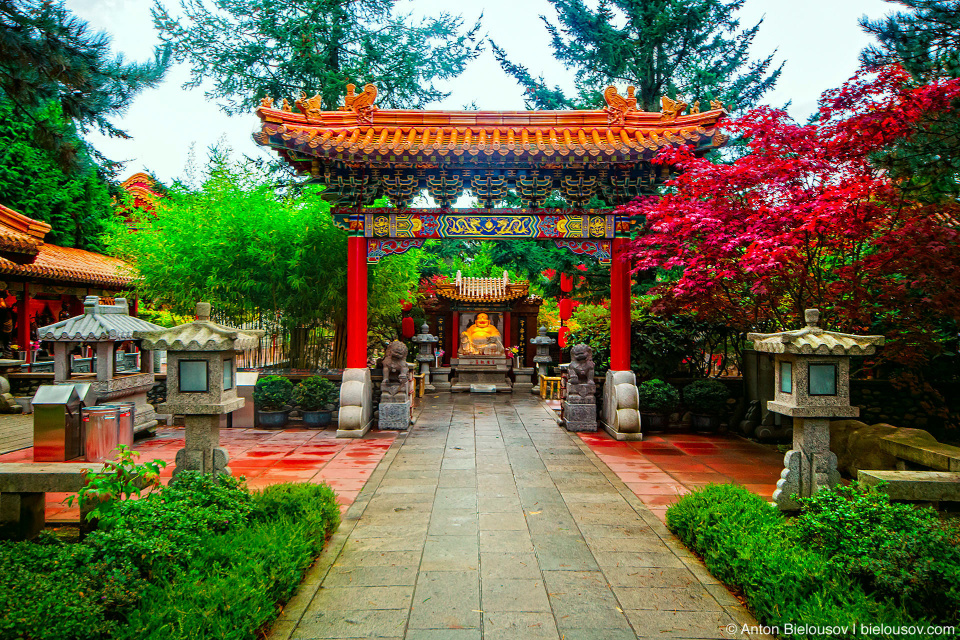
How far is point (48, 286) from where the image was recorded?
50.4ft

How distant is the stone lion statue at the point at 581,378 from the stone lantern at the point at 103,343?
6.25m

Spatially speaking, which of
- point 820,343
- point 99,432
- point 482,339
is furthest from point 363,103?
point 482,339

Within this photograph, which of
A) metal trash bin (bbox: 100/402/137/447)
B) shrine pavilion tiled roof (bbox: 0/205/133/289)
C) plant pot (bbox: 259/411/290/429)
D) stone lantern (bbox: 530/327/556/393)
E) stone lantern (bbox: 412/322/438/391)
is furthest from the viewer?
stone lantern (bbox: 412/322/438/391)

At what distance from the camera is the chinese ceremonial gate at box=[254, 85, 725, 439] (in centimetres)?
843

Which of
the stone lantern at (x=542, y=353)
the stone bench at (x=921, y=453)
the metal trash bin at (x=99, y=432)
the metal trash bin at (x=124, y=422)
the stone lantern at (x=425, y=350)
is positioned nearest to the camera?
the stone bench at (x=921, y=453)

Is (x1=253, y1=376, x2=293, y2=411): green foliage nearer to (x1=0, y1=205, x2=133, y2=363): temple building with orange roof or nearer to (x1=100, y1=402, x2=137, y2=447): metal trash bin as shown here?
(x1=100, y1=402, x2=137, y2=447): metal trash bin

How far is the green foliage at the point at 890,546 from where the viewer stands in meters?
2.77

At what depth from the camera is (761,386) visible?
28.4 feet

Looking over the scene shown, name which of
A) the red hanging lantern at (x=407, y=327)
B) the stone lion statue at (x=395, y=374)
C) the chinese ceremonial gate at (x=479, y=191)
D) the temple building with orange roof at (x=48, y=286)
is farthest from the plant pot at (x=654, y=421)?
the temple building with orange roof at (x=48, y=286)

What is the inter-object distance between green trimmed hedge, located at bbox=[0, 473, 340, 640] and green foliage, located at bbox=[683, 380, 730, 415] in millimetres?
6653

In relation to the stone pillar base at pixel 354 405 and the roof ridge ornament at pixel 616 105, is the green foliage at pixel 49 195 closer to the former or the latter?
the stone pillar base at pixel 354 405

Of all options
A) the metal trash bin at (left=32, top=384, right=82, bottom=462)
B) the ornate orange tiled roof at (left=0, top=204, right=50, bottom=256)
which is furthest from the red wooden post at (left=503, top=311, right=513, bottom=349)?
the metal trash bin at (left=32, top=384, right=82, bottom=462)

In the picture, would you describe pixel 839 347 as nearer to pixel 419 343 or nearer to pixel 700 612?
pixel 700 612

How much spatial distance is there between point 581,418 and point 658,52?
9.28 metres
